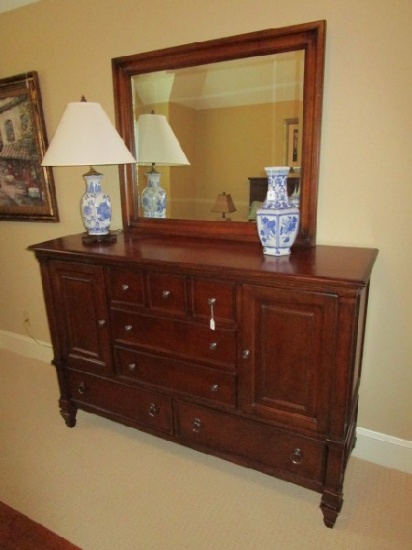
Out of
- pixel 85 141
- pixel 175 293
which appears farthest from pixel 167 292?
pixel 85 141

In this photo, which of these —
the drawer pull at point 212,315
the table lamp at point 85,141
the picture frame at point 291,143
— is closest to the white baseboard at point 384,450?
the drawer pull at point 212,315

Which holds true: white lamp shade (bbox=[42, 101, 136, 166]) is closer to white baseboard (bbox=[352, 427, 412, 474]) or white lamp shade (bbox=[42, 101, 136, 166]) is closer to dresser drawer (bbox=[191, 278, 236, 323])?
dresser drawer (bbox=[191, 278, 236, 323])

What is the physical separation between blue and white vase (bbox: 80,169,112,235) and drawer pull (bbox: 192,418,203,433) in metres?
1.08

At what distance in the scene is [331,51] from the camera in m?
1.47

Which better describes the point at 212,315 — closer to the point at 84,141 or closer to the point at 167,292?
the point at 167,292

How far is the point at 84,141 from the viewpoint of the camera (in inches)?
63.7

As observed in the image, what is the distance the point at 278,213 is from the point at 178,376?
851 mm

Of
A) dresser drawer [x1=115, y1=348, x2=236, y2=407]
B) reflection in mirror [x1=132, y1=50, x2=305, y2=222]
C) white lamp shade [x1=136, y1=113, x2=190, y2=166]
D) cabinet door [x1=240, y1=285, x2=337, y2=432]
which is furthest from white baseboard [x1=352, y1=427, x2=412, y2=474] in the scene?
white lamp shade [x1=136, y1=113, x2=190, y2=166]

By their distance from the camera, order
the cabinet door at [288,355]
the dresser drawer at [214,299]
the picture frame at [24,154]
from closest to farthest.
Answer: the cabinet door at [288,355] < the dresser drawer at [214,299] < the picture frame at [24,154]

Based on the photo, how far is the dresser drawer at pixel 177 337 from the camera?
1.49 m

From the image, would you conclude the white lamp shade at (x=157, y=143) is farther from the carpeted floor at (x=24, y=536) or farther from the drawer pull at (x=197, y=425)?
the carpeted floor at (x=24, y=536)

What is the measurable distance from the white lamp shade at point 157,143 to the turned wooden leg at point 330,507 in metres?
1.66

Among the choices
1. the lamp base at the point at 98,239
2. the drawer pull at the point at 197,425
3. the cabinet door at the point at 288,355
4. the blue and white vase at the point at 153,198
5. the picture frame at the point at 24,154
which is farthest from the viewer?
the picture frame at the point at 24,154

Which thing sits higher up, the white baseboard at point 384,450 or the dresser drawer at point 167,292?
the dresser drawer at point 167,292
